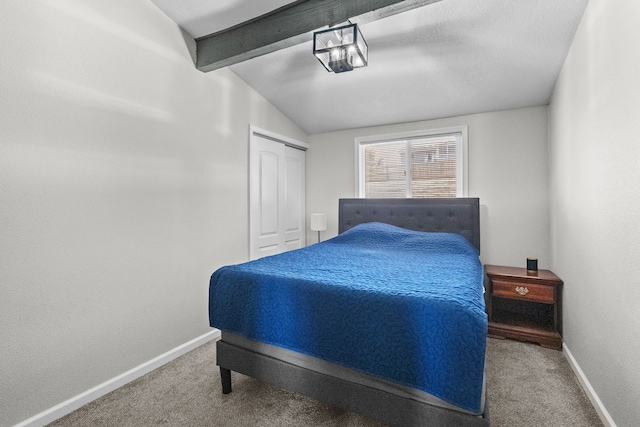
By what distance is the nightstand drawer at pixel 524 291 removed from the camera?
98.0 inches

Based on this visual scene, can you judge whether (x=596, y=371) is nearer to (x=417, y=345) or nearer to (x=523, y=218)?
(x=417, y=345)

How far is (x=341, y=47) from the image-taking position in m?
1.95

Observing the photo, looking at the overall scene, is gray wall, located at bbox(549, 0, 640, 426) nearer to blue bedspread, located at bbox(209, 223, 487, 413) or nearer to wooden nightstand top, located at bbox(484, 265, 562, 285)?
wooden nightstand top, located at bbox(484, 265, 562, 285)

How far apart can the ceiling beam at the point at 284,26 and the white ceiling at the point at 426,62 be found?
69 mm

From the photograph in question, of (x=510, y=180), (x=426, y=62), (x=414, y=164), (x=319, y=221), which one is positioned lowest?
(x=319, y=221)

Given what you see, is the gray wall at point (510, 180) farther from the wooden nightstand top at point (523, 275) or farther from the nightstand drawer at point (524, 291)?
the nightstand drawer at point (524, 291)

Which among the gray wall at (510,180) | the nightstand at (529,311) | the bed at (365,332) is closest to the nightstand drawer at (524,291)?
the nightstand at (529,311)

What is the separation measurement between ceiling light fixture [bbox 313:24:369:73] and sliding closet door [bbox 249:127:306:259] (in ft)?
4.64

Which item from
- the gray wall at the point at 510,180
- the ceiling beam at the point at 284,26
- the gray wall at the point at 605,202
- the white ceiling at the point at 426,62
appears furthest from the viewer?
the gray wall at the point at 510,180

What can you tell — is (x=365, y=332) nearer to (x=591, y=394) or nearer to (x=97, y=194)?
(x=591, y=394)

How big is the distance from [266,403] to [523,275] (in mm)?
2358

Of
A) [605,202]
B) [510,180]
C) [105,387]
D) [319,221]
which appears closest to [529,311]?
[510,180]

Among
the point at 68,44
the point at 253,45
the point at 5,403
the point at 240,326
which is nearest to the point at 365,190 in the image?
the point at 253,45

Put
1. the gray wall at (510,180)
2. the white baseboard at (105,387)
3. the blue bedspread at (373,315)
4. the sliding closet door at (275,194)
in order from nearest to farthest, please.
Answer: the blue bedspread at (373,315)
the white baseboard at (105,387)
the gray wall at (510,180)
the sliding closet door at (275,194)
